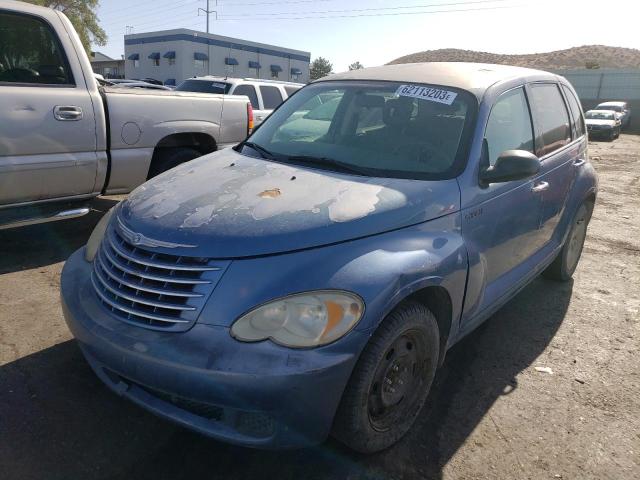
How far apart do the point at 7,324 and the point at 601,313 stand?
4550 mm

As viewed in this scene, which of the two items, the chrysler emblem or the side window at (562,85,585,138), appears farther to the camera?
the side window at (562,85,585,138)

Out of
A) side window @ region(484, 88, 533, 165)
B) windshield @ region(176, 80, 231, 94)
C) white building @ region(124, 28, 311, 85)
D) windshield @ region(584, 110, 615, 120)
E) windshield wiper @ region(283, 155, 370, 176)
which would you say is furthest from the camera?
white building @ region(124, 28, 311, 85)

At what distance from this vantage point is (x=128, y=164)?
5.04 meters

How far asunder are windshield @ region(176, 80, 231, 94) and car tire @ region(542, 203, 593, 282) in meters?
7.39

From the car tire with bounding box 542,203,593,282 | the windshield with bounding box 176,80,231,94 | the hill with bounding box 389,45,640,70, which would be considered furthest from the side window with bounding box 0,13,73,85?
the hill with bounding box 389,45,640,70

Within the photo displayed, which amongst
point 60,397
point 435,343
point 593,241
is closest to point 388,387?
point 435,343

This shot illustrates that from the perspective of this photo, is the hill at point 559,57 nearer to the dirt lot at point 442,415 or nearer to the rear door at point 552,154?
the rear door at point 552,154

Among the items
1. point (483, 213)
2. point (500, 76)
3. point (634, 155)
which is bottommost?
point (634, 155)

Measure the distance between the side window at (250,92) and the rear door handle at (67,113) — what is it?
236 inches

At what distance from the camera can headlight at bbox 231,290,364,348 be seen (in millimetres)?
2018

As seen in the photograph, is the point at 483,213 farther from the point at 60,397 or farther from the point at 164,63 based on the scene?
the point at 164,63

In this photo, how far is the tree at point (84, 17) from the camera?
3641 centimetres

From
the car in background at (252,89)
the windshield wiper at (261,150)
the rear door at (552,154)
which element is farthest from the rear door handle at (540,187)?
the car in background at (252,89)

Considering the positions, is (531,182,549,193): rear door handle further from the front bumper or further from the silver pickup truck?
the silver pickup truck
